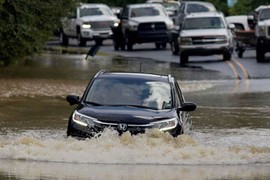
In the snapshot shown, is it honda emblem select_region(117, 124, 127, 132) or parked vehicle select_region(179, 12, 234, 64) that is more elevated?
honda emblem select_region(117, 124, 127, 132)

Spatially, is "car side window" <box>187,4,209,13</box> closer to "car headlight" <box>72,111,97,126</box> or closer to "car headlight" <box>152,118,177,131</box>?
"car headlight" <box>152,118,177,131</box>

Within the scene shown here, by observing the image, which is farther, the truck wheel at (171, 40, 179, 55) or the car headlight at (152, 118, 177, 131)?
the truck wheel at (171, 40, 179, 55)

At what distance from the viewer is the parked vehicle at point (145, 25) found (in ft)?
157

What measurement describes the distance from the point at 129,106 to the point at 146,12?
108 feet

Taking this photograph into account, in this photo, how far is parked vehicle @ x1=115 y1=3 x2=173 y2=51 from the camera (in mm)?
47750

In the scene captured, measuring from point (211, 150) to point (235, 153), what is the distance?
1.24 feet

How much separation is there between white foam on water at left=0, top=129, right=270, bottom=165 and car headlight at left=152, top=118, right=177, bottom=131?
0.18 meters

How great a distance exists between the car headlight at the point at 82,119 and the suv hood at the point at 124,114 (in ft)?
0.22

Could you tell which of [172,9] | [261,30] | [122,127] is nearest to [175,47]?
[261,30]

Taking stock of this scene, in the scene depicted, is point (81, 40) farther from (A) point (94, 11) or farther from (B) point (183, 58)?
(B) point (183, 58)

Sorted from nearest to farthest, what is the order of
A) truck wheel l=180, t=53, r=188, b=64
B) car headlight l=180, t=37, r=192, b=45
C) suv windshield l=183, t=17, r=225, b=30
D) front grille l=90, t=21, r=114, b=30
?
car headlight l=180, t=37, r=192, b=45
truck wheel l=180, t=53, r=188, b=64
suv windshield l=183, t=17, r=225, b=30
front grille l=90, t=21, r=114, b=30

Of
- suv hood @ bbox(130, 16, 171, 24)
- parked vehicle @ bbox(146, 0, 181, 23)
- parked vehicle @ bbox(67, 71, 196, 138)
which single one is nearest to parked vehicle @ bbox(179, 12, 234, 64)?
suv hood @ bbox(130, 16, 171, 24)

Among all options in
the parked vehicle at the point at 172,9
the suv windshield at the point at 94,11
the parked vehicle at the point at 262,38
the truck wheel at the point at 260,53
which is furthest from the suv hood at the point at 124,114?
the parked vehicle at the point at 172,9

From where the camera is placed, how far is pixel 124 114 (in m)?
15.9
